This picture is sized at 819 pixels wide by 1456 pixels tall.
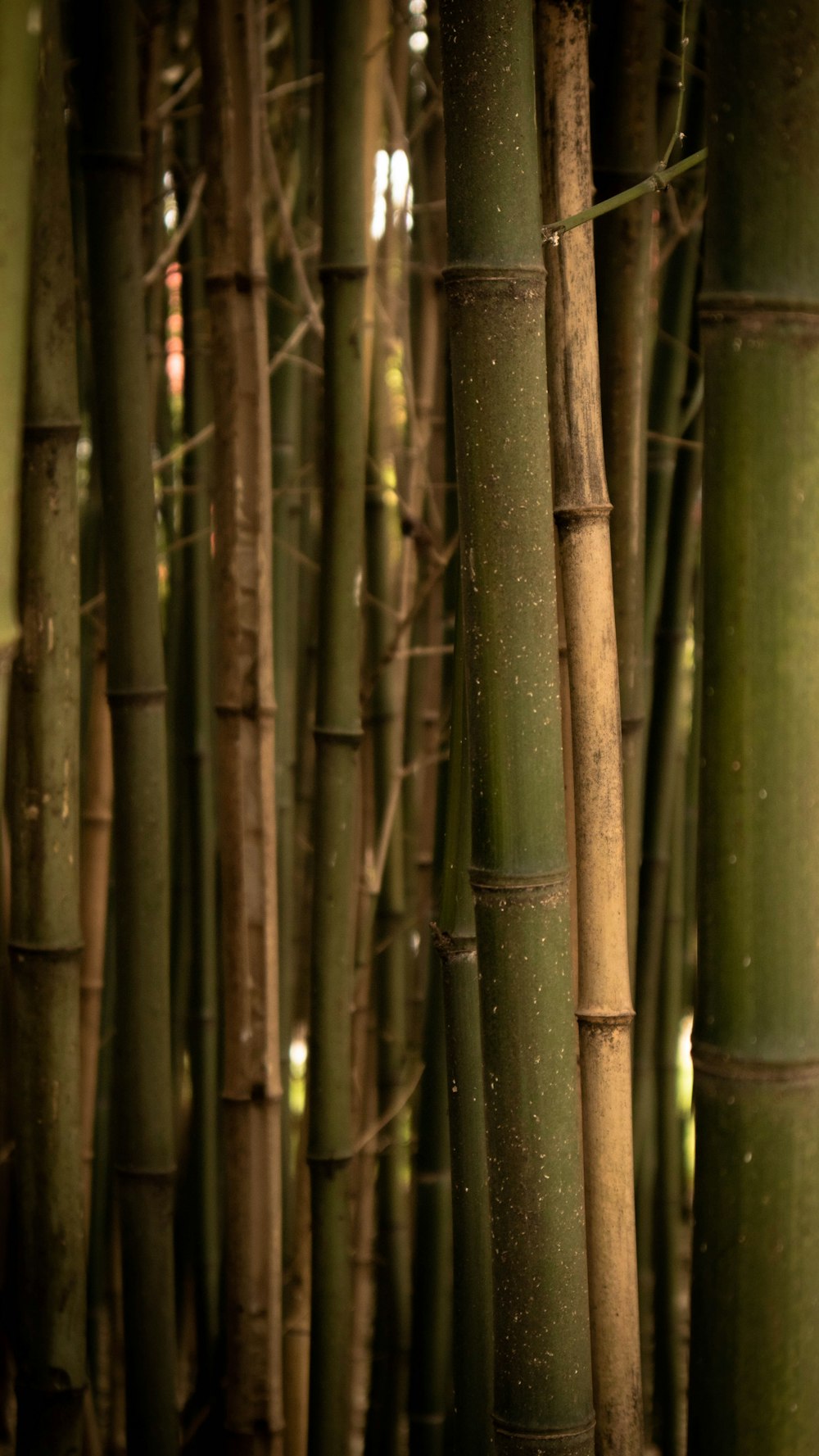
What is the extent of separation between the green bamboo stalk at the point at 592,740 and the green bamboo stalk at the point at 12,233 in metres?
0.29

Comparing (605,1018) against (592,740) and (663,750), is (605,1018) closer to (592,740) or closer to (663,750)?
(592,740)

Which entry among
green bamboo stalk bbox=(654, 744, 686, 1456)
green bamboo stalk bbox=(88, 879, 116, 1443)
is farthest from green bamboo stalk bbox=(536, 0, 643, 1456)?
green bamboo stalk bbox=(88, 879, 116, 1443)

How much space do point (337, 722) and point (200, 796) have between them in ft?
1.91

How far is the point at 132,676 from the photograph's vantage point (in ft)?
Result: 3.73

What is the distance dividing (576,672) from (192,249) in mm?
1186

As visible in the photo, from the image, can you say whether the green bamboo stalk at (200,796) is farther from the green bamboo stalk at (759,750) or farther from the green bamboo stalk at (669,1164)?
the green bamboo stalk at (759,750)

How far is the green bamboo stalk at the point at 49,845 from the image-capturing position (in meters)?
0.97

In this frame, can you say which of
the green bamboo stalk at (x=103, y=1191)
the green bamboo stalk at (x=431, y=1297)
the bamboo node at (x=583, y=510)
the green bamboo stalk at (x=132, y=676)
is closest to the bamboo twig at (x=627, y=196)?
the bamboo node at (x=583, y=510)

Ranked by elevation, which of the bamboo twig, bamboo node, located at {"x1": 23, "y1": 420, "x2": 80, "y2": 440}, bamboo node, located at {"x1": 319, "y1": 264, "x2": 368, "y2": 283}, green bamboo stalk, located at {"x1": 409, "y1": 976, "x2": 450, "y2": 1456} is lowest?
green bamboo stalk, located at {"x1": 409, "y1": 976, "x2": 450, "y2": 1456}

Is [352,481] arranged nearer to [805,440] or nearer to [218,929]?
[805,440]

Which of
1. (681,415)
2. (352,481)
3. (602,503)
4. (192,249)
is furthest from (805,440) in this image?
(192,249)

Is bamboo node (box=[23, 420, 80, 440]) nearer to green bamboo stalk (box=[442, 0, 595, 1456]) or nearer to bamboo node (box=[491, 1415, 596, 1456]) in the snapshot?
green bamboo stalk (box=[442, 0, 595, 1456])

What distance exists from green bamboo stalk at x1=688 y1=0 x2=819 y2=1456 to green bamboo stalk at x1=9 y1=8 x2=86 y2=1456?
52cm

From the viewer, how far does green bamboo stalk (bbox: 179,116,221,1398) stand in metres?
1.70
